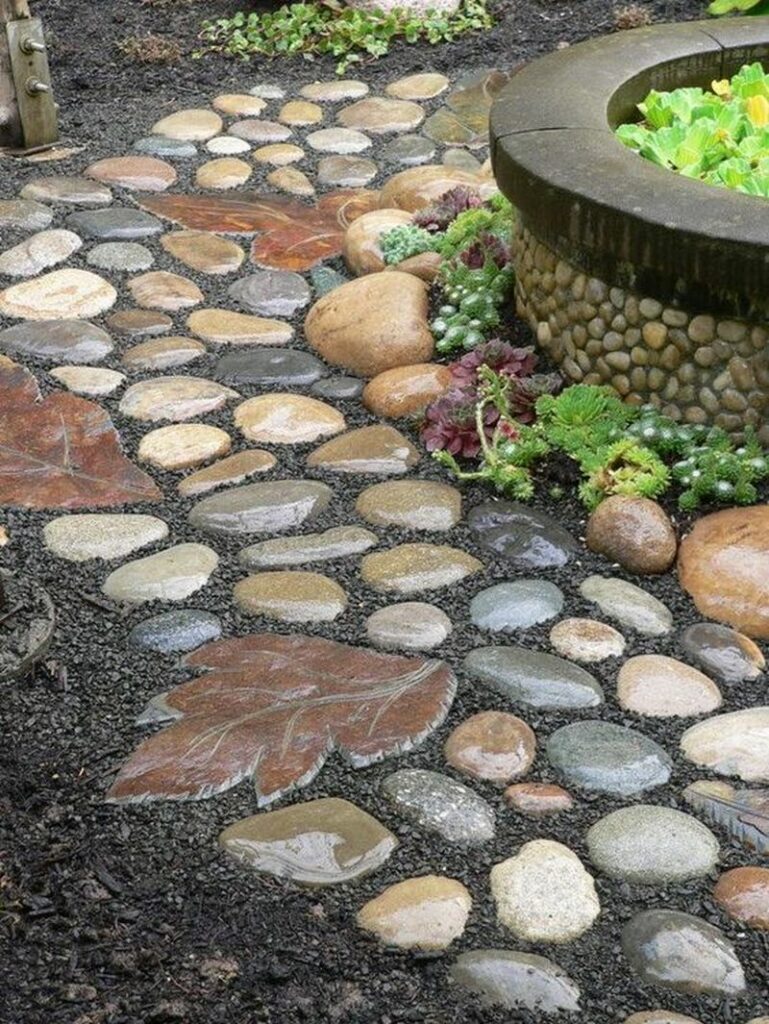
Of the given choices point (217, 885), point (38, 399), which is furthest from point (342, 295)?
point (217, 885)

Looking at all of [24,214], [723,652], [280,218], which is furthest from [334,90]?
[723,652]

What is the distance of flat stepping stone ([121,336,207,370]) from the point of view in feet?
16.8

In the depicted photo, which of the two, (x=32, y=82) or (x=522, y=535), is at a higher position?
(x=32, y=82)

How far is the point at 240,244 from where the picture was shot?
5992 millimetres

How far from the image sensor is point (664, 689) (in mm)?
3580

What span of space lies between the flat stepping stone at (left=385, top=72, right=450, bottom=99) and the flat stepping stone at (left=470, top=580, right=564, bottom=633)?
4.06m

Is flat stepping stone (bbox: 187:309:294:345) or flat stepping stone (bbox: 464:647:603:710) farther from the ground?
flat stepping stone (bbox: 187:309:294:345)

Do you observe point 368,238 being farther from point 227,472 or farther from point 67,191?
point 227,472

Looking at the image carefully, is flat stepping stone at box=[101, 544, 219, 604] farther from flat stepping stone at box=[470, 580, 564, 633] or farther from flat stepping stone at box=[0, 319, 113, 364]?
flat stepping stone at box=[0, 319, 113, 364]

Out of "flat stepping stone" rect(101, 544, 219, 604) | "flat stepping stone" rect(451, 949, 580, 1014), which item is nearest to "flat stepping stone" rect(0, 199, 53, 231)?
"flat stepping stone" rect(101, 544, 219, 604)

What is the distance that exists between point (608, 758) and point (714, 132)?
2.50 m

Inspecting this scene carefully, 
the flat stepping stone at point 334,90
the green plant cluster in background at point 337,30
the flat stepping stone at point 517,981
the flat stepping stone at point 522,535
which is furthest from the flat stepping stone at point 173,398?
the green plant cluster in background at point 337,30

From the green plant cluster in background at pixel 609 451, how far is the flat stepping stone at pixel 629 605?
1.13 feet

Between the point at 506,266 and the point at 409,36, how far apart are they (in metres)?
3.18
